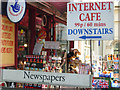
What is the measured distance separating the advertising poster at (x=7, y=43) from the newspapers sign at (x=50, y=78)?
188cm

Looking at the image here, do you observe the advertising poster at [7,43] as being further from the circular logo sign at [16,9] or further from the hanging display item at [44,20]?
the hanging display item at [44,20]

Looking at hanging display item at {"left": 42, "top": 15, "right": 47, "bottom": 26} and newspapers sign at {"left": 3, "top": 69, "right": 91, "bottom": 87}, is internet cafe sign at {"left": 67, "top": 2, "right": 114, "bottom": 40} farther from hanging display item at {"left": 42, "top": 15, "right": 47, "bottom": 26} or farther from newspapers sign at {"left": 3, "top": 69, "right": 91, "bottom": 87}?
hanging display item at {"left": 42, "top": 15, "right": 47, "bottom": 26}

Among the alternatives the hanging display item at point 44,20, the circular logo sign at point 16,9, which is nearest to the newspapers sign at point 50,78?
the circular logo sign at point 16,9

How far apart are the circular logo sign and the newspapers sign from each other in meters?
1.74

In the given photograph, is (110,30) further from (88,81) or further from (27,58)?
(27,58)

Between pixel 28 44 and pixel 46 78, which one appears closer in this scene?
pixel 46 78

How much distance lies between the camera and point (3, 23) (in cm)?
646

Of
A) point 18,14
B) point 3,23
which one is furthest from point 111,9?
point 3,23

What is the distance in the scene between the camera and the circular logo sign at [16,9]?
546 cm

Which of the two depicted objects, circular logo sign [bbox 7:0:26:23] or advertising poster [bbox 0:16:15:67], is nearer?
circular logo sign [bbox 7:0:26:23]

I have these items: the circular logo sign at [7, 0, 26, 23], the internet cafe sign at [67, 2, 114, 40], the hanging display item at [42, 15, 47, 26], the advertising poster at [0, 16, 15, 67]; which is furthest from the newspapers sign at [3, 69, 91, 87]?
the hanging display item at [42, 15, 47, 26]

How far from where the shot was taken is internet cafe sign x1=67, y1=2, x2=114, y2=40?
434cm

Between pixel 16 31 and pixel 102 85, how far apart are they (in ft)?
11.6

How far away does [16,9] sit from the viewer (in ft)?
18.2
